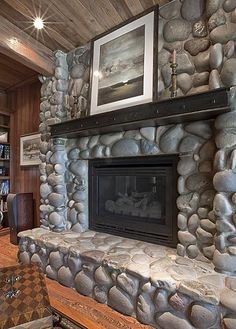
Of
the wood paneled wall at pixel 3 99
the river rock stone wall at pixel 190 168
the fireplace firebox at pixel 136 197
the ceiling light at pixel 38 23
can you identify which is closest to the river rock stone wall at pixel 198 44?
the river rock stone wall at pixel 190 168

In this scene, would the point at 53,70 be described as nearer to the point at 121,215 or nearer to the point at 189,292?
the point at 121,215

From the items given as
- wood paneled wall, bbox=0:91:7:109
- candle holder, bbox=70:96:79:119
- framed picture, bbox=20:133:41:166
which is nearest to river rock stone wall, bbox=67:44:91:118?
candle holder, bbox=70:96:79:119

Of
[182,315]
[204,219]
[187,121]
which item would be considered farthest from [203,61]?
[182,315]

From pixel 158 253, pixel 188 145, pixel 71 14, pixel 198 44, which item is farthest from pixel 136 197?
pixel 71 14

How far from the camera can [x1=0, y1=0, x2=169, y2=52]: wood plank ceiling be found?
1972 millimetres

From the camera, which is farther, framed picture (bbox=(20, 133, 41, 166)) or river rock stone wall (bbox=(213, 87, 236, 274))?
framed picture (bbox=(20, 133, 41, 166))

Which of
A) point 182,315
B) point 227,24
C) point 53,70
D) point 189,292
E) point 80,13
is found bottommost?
point 182,315

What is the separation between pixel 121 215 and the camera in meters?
2.34

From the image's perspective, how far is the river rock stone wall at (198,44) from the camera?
5.00 feet

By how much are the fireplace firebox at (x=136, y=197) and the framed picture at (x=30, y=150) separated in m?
1.31

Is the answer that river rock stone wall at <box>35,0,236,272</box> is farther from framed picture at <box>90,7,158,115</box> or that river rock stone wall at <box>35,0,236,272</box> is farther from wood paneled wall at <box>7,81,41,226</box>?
wood paneled wall at <box>7,81,41,226</box>

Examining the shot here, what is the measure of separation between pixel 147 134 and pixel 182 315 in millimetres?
1395

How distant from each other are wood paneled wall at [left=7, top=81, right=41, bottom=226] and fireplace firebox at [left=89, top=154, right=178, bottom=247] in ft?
4.64

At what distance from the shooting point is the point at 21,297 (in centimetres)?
123
